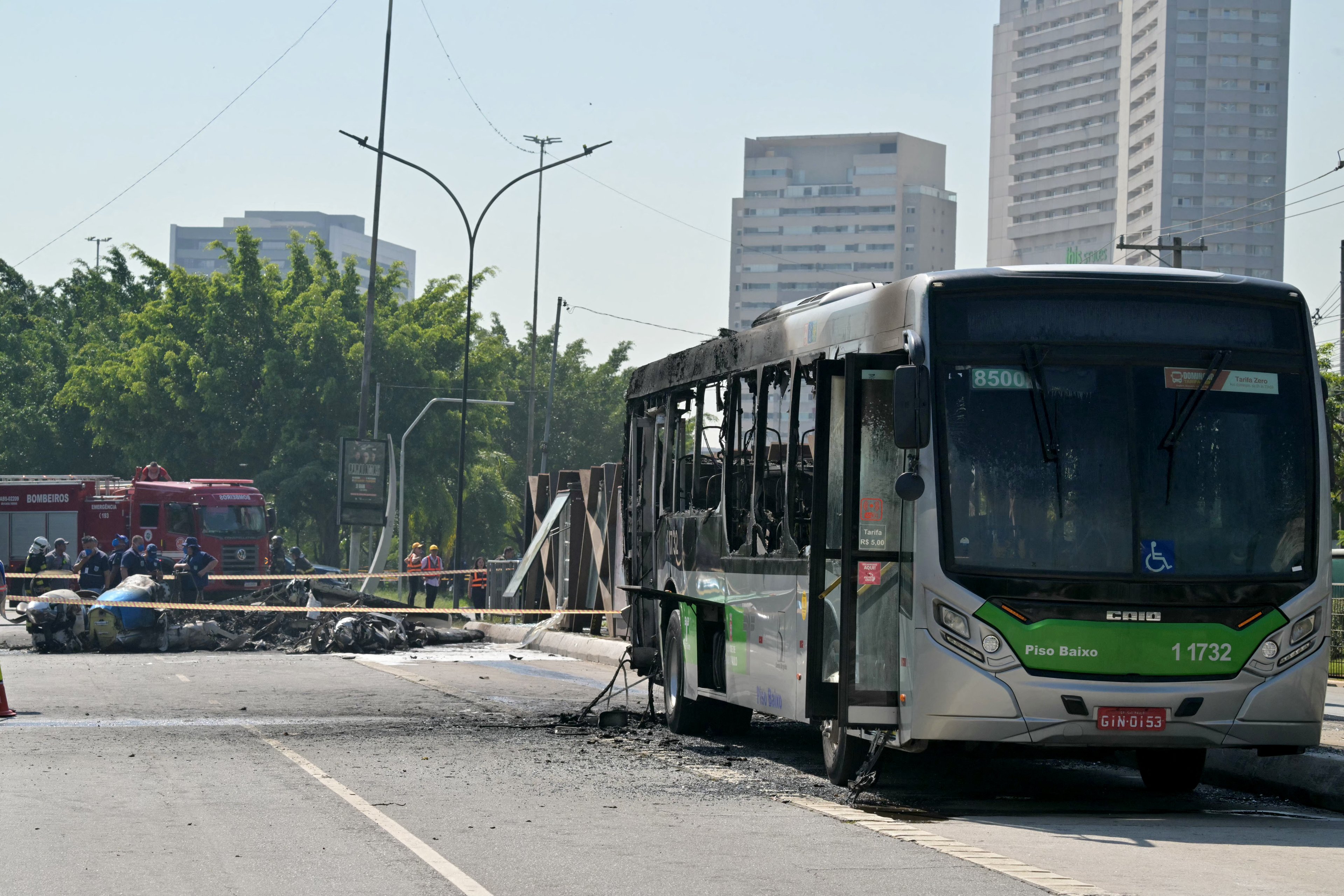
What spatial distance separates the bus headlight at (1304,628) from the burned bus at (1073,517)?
10 millimetres

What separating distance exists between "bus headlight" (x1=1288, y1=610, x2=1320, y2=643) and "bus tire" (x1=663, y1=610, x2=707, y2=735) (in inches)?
206

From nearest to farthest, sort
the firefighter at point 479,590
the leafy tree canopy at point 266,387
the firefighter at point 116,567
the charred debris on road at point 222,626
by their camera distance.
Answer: the charred debris on road at point 222,626
the firefighter at point 116,567
the firefighter at point 479,590
the leafy tree canopy at point 266,387

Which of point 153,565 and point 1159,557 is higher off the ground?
point 1159,557

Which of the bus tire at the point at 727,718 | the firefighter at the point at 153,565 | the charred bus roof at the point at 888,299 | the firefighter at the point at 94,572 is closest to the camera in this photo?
the charred bus roof at the point at 888,299

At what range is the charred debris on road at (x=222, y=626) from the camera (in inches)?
1037

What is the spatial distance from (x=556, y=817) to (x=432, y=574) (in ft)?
97.4

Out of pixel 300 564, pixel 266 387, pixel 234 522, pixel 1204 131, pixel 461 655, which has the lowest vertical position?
pixel 461 655

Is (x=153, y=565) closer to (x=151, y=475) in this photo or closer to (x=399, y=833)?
(x=151, y=475)

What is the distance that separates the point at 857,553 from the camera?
32.9 ft

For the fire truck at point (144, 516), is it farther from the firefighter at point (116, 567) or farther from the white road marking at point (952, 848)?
the white road marking at point (952, 848)

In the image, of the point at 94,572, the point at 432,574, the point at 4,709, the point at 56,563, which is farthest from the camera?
the point at 56,563

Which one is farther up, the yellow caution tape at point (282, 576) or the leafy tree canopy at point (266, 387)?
the leafy tree canopy at point (266, 387)

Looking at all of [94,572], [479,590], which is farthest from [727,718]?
[479,590]

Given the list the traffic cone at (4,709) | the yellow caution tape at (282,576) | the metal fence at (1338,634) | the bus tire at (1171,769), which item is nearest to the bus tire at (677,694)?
the bus tire at (1171,769)
